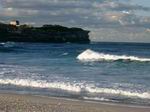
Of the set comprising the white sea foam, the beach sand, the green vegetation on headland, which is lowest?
the green vegetation on headland

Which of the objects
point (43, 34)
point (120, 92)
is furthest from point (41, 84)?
point (43, 34)

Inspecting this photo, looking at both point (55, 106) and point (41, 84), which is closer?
point (55, 106)

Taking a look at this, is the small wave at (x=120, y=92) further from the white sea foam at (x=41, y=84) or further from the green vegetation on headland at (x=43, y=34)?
the green vegetation on headland at (x=43, y=34)

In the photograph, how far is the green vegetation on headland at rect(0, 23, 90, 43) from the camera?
5487 inches

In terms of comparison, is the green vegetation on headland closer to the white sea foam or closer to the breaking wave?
the white sea foam

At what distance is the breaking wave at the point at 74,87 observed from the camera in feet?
58.4

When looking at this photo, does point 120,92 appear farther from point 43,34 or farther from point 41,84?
point 43,34

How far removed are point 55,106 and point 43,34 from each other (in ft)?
453

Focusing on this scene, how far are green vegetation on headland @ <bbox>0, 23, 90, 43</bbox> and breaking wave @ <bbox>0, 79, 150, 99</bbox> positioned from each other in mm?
113031

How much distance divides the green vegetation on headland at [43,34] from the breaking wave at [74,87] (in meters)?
113


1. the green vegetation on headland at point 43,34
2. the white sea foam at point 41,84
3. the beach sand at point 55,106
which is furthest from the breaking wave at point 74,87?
the green vegetation on headland at point 43,34

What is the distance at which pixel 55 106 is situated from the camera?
1374 centimetres

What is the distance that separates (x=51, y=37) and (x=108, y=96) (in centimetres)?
13339

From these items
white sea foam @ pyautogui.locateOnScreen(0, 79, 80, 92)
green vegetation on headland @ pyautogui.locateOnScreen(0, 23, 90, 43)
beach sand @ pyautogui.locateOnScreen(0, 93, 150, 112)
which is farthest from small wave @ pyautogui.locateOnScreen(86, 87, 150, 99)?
green vegetation on headland @ pyautogui.locateOnScreen(0, 23, 90, 43)
